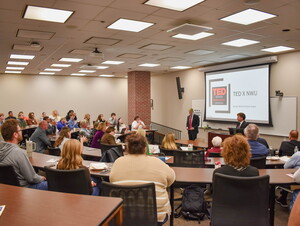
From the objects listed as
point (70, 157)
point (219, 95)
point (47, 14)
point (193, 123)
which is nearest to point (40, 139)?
point (47, 14)

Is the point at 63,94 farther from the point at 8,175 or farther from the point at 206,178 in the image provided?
the point at 206,178

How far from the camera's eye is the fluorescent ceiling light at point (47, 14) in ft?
14.5

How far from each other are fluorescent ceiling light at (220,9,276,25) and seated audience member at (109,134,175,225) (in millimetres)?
3374

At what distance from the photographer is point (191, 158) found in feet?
13.5

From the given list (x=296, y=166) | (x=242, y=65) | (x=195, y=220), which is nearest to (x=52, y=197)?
(x=195, y=220)

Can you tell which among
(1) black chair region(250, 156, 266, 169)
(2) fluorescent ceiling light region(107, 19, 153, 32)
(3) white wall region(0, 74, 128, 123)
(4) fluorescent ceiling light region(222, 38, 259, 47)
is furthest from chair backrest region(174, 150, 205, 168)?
(3) white wall region(0, 74, 128, 123)

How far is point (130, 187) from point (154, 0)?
2.91 meters

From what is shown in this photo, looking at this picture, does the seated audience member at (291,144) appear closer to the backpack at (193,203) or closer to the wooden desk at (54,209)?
the backpack at (193,203)

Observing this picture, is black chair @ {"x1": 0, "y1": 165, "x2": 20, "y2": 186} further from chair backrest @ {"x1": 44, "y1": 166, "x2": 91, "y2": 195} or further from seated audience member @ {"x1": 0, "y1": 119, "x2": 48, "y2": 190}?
chair backrest @ {"x1": 44, "y1": 166, "x2": 91, "y2": 195}

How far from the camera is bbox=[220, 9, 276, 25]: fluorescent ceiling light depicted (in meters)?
4.63

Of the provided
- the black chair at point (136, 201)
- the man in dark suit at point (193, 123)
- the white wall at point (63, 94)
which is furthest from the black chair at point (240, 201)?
the white wall at point (63, 94)

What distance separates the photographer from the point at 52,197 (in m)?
1.84

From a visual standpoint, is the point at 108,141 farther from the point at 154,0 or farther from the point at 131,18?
the point at 154,0

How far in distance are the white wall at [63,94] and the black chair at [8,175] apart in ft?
39.9
